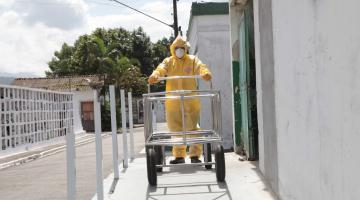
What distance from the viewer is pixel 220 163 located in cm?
640

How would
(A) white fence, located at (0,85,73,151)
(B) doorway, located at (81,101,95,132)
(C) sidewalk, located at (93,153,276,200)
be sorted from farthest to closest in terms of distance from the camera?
1. (B) doorway, located at (81,101,95,132)
2. (A) white fence, located at (0,85,73,151)
3. (C) sidewalk, located at (93,153,276,200)

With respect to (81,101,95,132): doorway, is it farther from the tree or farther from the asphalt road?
the asphalt road

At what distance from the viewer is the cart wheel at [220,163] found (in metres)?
6.38

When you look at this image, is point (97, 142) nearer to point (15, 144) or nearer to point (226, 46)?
point (226, 46)

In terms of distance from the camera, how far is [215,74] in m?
11.3

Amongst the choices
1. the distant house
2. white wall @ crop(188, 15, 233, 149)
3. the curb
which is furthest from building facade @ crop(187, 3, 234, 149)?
the distant house

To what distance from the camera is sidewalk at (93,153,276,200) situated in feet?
19.3

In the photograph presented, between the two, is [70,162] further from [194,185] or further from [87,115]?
[87,115]

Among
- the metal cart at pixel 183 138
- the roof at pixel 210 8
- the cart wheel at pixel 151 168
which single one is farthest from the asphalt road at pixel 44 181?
the roof at pixel 210 8

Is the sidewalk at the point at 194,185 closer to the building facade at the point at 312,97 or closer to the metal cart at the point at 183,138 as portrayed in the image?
the metal cart at the point at 183,138

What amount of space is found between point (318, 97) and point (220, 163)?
3.15 metres

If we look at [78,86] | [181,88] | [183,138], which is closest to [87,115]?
[78,86]

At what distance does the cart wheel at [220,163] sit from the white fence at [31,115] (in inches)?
228

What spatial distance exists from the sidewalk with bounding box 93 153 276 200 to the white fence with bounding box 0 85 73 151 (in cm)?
470
